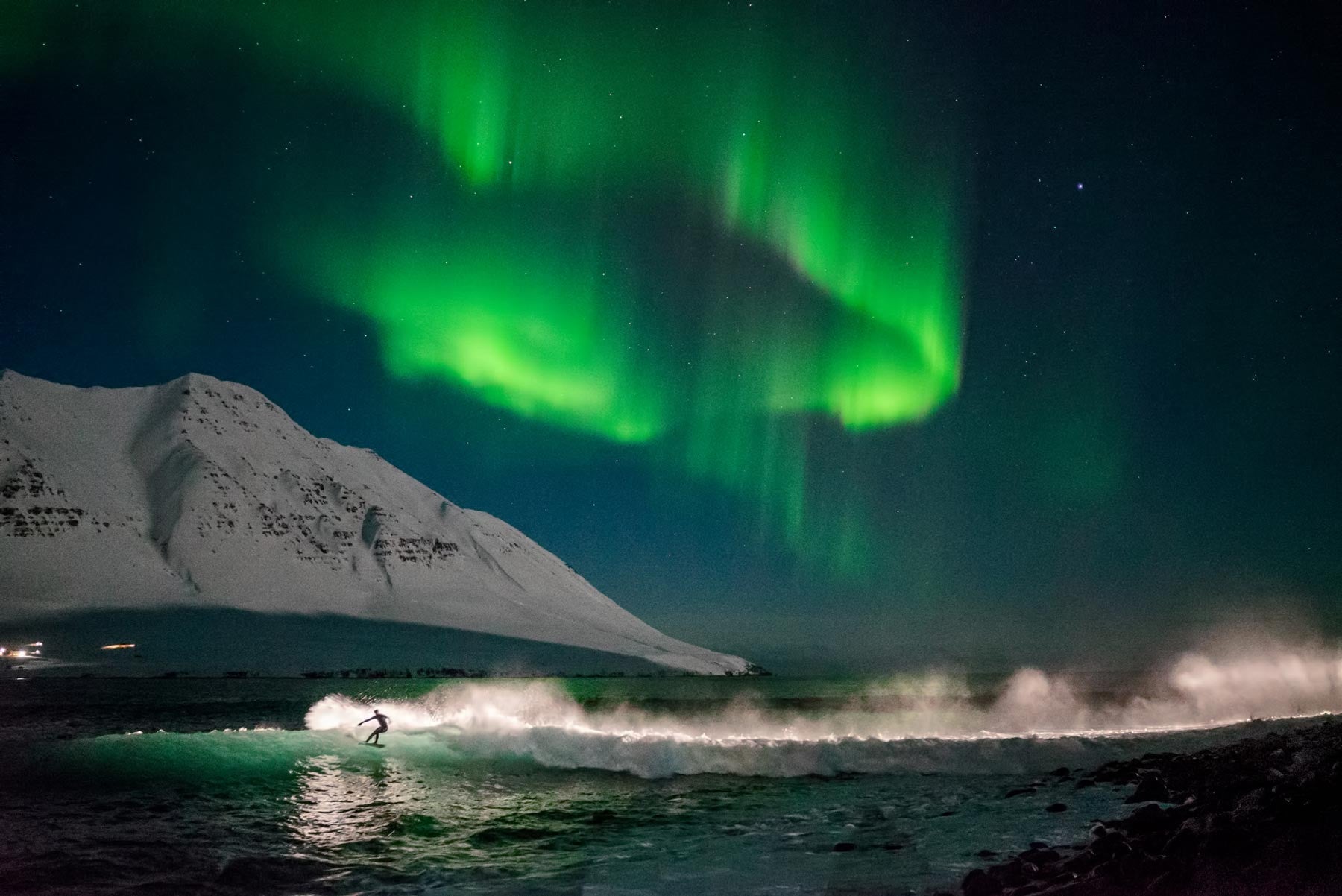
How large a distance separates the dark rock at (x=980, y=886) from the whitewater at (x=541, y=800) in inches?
32.3

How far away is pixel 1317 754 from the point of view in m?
27.1

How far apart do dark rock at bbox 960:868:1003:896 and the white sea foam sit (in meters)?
21.0

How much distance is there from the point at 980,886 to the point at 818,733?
32896 mm

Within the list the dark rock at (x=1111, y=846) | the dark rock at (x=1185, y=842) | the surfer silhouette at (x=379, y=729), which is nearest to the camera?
the dark rock at (x=1185, y=842)

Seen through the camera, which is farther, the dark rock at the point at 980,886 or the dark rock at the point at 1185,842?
the dark rock at the point at 1185,842

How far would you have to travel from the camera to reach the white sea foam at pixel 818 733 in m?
38.1

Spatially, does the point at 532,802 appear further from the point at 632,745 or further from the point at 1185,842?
the point at 1185,842

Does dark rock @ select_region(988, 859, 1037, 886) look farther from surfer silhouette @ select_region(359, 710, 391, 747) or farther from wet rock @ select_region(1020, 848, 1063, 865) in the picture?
surfer silhouette @ select_region(359, 710, 391, 747)

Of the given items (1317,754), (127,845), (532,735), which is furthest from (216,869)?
(1317,754)

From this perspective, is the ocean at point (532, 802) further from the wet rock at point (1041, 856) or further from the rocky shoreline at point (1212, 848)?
the rocky shoreline at point (1212, 848)

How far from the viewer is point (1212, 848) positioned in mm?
15812

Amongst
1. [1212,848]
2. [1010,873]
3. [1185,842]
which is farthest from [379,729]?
[1212,848]

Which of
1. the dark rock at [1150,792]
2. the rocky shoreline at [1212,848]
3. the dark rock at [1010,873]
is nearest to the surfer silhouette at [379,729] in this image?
the rocky shoreline at [1212,848]

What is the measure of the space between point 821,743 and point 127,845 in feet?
92.0
